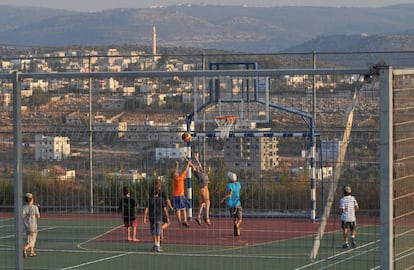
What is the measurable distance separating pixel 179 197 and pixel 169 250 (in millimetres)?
4047

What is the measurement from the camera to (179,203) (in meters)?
15.4

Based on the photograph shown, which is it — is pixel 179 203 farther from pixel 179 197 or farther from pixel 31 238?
pixel 31 238

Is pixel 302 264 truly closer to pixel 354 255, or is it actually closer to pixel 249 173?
pixel 354 255

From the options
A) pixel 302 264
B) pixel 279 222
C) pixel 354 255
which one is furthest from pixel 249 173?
pixel 302 264

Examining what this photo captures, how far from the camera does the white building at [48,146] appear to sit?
1252 cm

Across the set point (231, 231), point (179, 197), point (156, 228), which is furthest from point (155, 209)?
point (156, 228)

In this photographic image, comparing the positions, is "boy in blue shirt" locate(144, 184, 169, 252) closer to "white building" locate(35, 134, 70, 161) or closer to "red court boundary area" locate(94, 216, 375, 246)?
"red court boundary area" locate(94, 216, 375, 246)

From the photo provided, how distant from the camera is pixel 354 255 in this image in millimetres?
14930

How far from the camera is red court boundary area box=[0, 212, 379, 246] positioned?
1401cm

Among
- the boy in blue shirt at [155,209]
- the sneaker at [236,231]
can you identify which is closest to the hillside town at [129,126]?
the boy in blue shirt at [155,209]

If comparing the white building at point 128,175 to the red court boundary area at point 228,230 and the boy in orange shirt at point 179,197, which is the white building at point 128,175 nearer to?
the red court boundary area at point 228,230

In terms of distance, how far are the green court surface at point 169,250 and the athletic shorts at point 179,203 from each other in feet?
1.25

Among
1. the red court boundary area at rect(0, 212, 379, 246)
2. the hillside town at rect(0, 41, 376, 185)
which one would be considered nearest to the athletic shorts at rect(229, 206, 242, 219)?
the red court boundary area at rect(0, 212, 379, 246)

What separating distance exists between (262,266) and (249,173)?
5.37 metres
